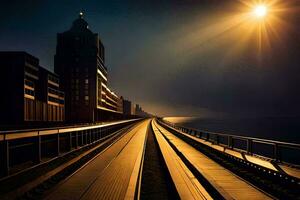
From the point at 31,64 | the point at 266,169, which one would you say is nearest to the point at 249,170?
the point at 266,169

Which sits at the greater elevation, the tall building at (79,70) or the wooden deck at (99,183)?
the tall building at (79,70)

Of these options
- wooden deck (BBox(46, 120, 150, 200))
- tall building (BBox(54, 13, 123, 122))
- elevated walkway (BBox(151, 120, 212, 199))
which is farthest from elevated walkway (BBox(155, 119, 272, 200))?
tall building (BBox(54, 13, 123, 122))

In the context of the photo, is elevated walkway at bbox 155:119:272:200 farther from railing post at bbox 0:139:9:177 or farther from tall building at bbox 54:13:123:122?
tall building at bbox 54:13:123:122

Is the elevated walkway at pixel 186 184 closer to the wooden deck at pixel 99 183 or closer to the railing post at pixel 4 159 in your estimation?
the wooden deck at pixel 99 183

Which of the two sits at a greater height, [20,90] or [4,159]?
[20,90]

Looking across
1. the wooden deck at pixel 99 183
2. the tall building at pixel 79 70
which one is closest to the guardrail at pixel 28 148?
the wooden deck at pixel 99 183

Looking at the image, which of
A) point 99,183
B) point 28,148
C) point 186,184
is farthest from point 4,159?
point 186,184

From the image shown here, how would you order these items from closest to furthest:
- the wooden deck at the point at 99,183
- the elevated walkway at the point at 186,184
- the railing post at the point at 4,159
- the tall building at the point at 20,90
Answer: the wooden deck at the point at 99,183 → the elevated walkway at the point at 186,184 → the railing post at the point at 4,159 → the tall building at the point at 20,90

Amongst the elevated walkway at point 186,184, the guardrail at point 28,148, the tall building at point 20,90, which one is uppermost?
the tall building at point 20,90

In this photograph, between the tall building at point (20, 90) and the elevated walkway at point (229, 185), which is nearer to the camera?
the elevated walkway at point (229, 185)

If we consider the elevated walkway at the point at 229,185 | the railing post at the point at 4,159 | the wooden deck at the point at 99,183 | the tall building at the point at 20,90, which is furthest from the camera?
the tall building at the point at 20,90

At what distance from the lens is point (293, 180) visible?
9750 mm

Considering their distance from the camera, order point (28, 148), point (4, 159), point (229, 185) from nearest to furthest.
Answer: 1. point (4, 159)
2. point (229, 185)
3. point (28, 148)

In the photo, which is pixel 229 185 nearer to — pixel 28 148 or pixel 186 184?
pixel 186 184
